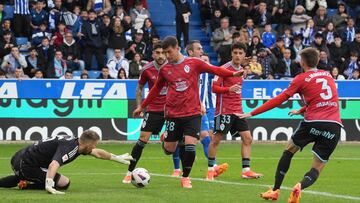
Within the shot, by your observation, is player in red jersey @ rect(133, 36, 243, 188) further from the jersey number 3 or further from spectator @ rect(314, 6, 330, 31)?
spectator @ rect(314, 6, 330, 31)

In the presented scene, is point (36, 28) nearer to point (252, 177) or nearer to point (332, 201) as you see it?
point (252, 177)

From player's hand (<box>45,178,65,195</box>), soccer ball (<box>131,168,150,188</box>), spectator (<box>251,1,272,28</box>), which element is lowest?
soccer ball (<box>131,168,150,188</box>)

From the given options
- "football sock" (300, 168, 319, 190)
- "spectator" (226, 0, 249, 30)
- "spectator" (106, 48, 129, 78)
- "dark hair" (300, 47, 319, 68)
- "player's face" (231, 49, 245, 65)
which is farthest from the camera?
"spectator" (226, 0, 249, 30)

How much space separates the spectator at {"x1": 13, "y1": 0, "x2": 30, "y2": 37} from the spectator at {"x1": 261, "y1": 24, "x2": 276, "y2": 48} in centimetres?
742

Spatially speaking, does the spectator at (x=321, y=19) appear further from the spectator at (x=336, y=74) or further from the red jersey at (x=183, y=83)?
the red jersey at (x=183, y=83)

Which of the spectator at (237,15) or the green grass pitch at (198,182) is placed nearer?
the green grass pitch at (198,182)

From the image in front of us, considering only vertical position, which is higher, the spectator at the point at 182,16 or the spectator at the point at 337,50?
the spectator at the point at 182,16

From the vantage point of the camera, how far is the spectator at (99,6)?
30328 millimetres

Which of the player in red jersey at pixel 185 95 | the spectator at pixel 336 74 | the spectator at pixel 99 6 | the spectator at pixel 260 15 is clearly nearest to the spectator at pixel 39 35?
the spectator at pixel 99 6

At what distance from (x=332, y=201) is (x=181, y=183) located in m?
2.92

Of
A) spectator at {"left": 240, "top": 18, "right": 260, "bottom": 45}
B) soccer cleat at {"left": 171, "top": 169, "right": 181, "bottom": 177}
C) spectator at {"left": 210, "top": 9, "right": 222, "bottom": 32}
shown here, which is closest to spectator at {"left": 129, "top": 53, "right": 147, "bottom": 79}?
spectator at {"left": 240, "top": 18, "right": 260, "bottom": 45}

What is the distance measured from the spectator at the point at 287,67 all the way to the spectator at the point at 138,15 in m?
4.64

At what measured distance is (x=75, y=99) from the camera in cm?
2506

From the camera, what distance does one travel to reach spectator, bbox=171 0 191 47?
2992 cm
